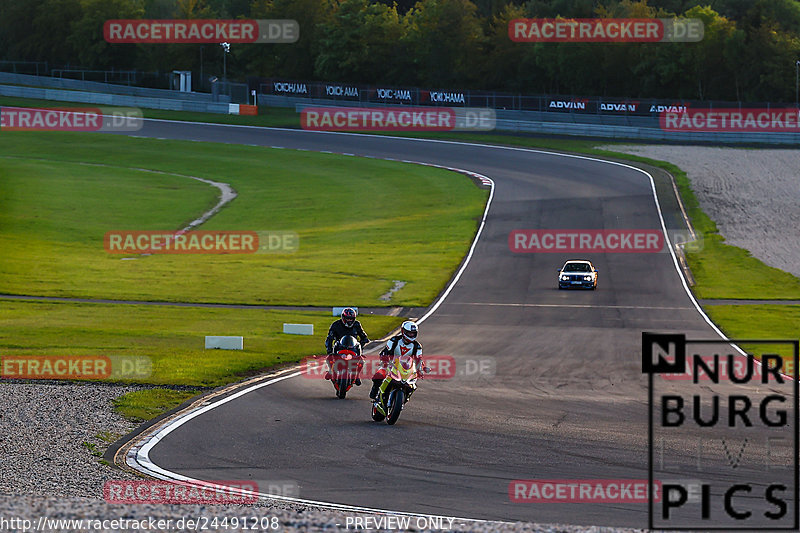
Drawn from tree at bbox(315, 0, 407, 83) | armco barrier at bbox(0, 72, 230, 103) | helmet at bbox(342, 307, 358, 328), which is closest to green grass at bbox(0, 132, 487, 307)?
armco barrier at bbox(0, 72, 230, 103)

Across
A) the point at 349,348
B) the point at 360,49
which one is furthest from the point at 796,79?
the point at 349,348

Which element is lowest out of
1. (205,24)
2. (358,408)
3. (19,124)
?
(358,408)

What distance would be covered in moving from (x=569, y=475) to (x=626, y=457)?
143 centimetres

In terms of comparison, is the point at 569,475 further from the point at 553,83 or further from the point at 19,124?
the point at 553,83

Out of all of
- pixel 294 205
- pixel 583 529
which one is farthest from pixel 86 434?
pixel 294 205

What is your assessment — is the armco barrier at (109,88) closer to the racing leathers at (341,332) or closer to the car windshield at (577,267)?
the car windshield at (577,267)

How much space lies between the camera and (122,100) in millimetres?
103688

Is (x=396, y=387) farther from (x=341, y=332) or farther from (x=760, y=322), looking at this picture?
(x=760, y=322)

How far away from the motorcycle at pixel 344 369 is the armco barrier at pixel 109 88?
84697mm

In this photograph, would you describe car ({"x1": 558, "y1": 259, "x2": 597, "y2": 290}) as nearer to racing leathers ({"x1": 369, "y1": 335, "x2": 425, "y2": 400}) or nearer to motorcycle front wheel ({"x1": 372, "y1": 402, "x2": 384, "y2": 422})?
racing leathers ({"x1": 369, "y1": 335, "x2": 425, "y2": 400})

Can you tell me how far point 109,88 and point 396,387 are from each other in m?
98.0

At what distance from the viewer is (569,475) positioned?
1373cm

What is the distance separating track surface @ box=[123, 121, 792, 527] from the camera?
13.3 metres

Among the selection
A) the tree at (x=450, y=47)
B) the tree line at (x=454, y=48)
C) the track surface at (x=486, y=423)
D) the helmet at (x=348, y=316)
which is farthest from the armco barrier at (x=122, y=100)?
the helmet at (x=348, y=316)
